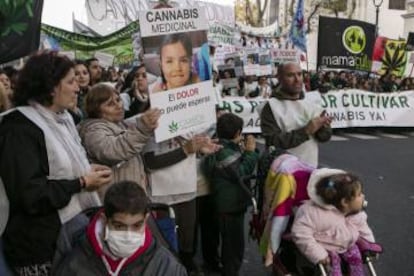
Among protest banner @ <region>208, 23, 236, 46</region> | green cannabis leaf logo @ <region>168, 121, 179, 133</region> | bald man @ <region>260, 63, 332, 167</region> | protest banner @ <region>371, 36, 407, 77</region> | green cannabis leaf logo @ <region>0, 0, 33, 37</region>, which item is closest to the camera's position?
green cannabis leaf logo @ <region>0, 0, 33, 37</region>

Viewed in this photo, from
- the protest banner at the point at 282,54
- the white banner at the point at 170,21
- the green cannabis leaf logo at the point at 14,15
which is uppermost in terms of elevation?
the green cannabis leaf logo at the point at 14,15

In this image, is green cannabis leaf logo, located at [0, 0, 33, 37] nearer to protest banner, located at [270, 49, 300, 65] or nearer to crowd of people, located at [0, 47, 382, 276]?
crowd of people, located at [0, 47, 382, 276]

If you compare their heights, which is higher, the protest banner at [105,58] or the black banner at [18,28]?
the black banner at [18,28]

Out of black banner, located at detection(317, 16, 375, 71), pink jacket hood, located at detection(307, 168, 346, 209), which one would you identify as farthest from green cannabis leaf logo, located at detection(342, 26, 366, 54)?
pink jacket hood, located at detection(307, 168, 346, 209)

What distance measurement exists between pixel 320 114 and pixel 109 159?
1.62 m

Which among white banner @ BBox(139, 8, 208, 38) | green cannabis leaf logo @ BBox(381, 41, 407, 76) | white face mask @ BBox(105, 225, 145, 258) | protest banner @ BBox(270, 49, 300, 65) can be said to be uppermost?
white banner @ BBox(139, 8, 208, 38)

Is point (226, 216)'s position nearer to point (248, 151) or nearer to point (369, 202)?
point (248, 151)

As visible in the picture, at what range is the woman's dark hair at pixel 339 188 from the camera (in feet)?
10.6

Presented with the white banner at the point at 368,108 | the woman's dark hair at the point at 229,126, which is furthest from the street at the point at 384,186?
the woman's dark hair at the point at 229,126

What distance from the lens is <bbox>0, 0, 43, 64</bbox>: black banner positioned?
3.10m

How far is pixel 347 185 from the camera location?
324 cm

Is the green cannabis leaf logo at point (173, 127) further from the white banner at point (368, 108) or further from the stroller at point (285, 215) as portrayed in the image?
the white banner at point (368, 108)

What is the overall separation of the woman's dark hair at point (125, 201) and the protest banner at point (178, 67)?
102 cm

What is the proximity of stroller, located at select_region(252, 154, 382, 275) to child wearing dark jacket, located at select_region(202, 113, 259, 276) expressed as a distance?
0.65m
